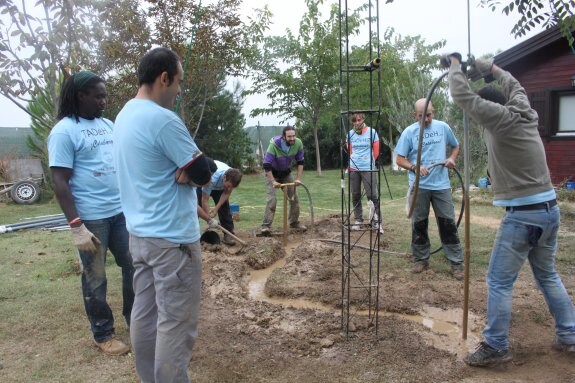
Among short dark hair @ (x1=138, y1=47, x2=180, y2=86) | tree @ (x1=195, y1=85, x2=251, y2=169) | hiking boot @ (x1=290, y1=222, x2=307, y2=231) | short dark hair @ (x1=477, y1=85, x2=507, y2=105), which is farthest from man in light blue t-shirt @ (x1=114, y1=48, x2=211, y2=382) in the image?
tree @ (x1=195, y1=85, x2=251, y2=169)

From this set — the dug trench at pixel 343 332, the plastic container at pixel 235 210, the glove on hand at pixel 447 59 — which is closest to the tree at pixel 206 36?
the plastic container at pixel 235 210

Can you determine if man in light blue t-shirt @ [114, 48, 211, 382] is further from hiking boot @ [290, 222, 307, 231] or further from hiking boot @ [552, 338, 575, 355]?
hiking boot @ [290, 222, 307, 231]

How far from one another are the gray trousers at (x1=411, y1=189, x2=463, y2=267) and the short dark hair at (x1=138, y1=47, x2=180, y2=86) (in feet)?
10.9

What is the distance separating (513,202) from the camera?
2.97 meters

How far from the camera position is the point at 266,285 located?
196 inches

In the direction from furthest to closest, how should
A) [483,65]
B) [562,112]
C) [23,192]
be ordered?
[23,192], [562,112], [483,65]

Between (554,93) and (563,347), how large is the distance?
943 centimetres

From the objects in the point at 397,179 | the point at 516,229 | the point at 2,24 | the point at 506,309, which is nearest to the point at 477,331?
the point at 506,309

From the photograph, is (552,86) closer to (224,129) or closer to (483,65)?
(483,65)

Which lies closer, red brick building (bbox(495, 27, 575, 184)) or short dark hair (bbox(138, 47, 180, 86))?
short dark hair (bbox(138, 47, 180, 86))

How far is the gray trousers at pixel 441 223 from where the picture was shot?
498 cm

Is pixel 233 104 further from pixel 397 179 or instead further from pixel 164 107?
pixel 164 107

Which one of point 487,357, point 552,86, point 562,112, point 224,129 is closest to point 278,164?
point 487,357

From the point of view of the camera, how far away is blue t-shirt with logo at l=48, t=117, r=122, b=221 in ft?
10.2
